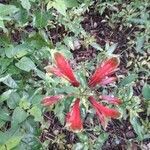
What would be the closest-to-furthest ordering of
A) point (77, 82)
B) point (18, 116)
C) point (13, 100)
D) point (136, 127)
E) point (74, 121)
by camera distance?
point (74, 121) < point (77, 82) < point (18, 116) < point (13, 100) < point (136, 127)

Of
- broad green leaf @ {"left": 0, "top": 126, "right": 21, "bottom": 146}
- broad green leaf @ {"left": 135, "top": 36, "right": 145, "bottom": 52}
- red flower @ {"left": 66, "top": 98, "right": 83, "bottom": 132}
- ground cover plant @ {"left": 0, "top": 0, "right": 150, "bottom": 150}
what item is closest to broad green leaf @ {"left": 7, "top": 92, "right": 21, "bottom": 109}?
ground cover plant @ {"left": 0, "top": 0, "right": 150, "bottom": 150}

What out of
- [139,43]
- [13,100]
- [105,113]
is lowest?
[139,43]

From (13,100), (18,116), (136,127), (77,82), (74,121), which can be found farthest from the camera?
(136,127)

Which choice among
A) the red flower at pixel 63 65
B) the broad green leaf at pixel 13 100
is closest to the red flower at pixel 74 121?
the red flower at pixel 63 65

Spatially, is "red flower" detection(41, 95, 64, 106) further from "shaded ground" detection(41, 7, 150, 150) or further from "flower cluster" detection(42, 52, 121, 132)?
"shaded ground" detection(41, 7, 150, 150)

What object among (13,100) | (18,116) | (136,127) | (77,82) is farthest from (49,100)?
(136,127)

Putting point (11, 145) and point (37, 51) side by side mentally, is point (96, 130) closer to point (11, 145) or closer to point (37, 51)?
point (37, 51)

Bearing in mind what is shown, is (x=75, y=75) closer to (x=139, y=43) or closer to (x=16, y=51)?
(x=16, y=51)

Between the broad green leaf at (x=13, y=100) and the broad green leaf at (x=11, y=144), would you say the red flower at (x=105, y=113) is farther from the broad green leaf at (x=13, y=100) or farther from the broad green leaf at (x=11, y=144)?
the broad green leaf at (x=13, y=100)
